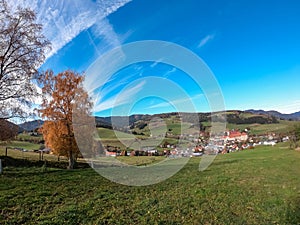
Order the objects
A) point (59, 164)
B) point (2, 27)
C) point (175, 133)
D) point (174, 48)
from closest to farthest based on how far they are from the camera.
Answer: point (174, 48), point (175, 133), point (2, 27), point (59, 164)

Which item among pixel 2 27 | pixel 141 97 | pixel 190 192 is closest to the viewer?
pixel 141 97

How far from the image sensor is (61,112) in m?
24.8

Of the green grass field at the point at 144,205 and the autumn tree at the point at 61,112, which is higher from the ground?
the autumn tree at the point at 61,112

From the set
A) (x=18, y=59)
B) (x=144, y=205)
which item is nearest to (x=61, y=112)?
(x=18, y=59)

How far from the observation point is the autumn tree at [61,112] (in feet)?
80.7

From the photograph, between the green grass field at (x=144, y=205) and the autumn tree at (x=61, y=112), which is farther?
the autumn tree at (x=61, y=112)

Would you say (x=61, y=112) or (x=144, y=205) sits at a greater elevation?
(x=61, y=112)

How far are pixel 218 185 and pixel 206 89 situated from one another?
759 cm

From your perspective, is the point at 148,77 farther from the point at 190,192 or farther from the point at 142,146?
the point at 190,192

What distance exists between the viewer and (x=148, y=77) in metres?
10.5

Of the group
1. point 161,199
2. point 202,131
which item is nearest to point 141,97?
point 202,131

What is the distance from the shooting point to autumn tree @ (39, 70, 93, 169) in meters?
24.6

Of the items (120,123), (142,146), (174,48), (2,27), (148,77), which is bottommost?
(142,146)

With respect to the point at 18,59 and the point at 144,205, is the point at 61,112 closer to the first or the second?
the point at 18,59
